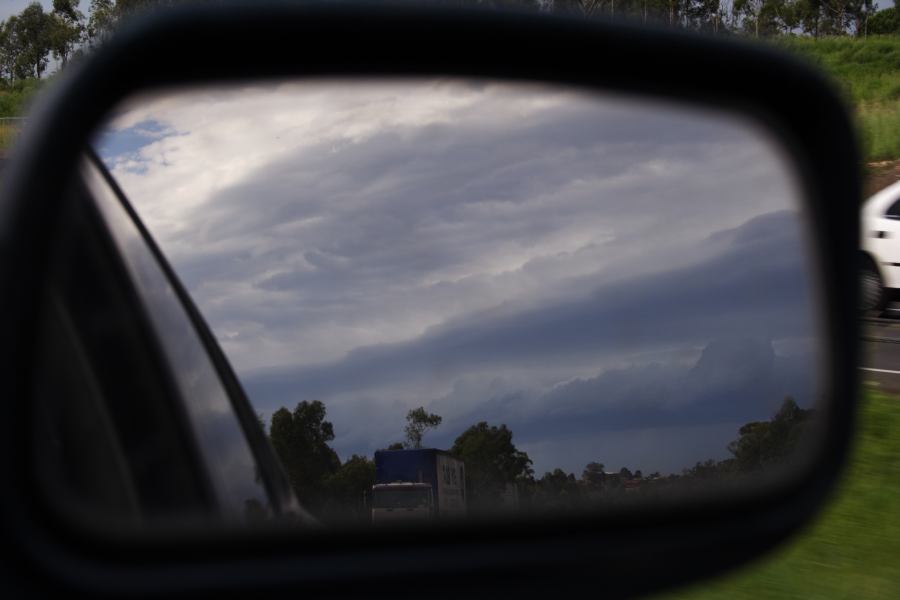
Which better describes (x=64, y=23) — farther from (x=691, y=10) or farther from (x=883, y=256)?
(x=883, y=256)

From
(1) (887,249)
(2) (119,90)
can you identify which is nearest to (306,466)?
(2) (119,90)

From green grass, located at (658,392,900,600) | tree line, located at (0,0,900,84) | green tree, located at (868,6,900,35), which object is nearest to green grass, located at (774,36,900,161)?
tree line, located at (0,0,900,84)

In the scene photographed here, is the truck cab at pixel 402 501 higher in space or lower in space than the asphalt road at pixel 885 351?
lower

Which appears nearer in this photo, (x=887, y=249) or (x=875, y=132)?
(x=887, y=249)

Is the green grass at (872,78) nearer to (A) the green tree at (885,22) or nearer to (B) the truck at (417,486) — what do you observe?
(A) the green tree at (885,22)

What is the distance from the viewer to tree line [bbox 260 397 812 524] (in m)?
1.36

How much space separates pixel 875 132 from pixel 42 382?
42.5m

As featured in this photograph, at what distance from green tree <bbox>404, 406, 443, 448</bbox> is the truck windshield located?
0.07 meters

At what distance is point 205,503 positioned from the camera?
4.48 feet

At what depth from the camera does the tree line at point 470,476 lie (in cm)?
136

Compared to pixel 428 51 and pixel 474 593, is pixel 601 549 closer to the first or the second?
pixel 474 593

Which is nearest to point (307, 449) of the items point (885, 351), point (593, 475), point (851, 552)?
point (593, 475)

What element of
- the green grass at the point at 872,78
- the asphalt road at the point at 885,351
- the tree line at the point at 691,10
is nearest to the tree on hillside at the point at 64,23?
the tree line at the point at 691,10

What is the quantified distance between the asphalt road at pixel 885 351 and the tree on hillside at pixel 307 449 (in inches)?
365
